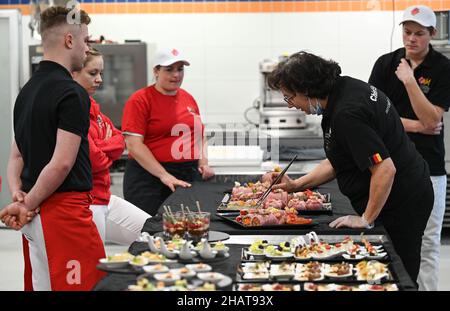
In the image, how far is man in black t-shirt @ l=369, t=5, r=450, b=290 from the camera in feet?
14.4

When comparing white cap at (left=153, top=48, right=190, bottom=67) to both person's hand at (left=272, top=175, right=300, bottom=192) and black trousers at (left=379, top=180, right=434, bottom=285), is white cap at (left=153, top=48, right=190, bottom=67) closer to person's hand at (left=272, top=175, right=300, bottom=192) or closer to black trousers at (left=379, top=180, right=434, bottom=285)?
person's hand at (left=272, top=175, right=300, bottom=192)

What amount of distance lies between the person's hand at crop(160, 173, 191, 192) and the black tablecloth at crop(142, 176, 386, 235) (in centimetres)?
6

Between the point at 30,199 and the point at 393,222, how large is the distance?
155 centimetres

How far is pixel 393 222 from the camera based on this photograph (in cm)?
360

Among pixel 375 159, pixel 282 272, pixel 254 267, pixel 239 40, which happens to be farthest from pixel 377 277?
pixel 239 40

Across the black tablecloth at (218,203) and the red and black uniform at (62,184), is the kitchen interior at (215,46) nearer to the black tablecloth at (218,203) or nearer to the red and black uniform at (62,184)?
the black tablecloth at (218,203)

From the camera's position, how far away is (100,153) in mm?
3943

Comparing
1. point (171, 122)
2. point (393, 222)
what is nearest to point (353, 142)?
point (393, 222)

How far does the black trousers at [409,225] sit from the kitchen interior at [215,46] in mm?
4011

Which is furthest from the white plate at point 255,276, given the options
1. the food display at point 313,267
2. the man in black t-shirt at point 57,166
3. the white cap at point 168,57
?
the white cap at point 168,57

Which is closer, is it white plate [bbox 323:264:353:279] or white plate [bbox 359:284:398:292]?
white plate [bbox 359:284:398:292]

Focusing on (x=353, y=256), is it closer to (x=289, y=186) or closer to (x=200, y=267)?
(x=200, y=267)

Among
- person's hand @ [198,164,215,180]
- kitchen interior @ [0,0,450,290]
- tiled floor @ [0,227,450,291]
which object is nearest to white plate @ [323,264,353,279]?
person's hand @ [198,164,215,180]
